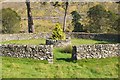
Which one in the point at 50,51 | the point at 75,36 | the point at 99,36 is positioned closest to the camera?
the point at 50,51

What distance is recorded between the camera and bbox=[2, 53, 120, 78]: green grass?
16025mm

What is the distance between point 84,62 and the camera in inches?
734

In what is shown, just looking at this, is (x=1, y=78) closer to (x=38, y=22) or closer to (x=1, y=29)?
(x=1, y=29)

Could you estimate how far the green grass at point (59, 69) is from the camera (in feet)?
52.6

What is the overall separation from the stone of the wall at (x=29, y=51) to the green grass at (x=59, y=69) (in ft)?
1.02

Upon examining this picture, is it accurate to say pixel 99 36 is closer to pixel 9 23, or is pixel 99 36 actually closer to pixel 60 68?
pixel 9 23

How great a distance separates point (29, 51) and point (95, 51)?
4.00 m

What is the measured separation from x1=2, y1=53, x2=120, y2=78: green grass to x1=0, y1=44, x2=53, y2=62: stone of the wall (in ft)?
1.02

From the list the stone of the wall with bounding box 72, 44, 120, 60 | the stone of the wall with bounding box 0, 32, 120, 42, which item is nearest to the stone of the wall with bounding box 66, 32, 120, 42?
the stone of the wall with bounding box 0, 32, 120, 42

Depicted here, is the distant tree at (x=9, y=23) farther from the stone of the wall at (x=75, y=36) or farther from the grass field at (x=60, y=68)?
the grass field at (x=60, y=68)

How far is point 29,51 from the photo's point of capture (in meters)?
18.8

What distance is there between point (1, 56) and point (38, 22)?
135 ft

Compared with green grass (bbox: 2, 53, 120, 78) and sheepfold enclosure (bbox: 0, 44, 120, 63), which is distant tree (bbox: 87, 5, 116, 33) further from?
green grass (bbox: 2, 53, 120, 78)

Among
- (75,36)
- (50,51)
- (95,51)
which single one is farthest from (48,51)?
(75,36)
